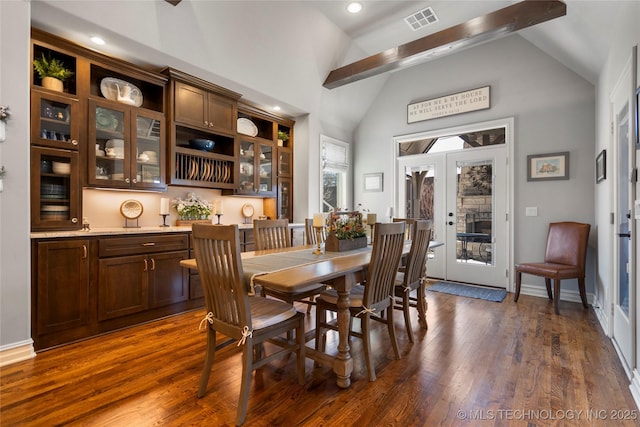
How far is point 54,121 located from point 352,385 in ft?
10.4

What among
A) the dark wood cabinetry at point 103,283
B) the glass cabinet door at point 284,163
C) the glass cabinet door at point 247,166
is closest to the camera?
the dark wood cabinetry at point 103,283

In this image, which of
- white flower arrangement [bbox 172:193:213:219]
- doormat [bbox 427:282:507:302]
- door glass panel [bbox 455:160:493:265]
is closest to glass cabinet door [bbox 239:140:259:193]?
white flower arrangement [bbox 172:193:213:219]

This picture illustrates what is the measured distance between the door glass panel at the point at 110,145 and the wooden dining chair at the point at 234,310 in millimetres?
1900

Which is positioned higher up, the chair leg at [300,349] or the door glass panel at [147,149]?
the door glass panel at [147,149]

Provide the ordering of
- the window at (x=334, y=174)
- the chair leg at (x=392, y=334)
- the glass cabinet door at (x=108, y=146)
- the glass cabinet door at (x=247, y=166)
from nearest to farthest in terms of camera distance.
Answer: the chair leg at (x=392, y=334) < the glass cabinet door at (x=108, y=146) < the glass cabinet door at (x=247, y=166) < the window at (x=334, y=174)

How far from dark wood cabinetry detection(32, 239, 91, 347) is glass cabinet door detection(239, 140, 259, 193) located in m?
2.05

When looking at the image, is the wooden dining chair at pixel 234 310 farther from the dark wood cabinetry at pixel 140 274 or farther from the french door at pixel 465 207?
the french door at pixel 465 207

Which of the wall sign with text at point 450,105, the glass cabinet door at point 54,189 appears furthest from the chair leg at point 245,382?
the wall sign with text at point 450,105

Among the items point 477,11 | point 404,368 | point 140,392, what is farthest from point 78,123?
point 477,11

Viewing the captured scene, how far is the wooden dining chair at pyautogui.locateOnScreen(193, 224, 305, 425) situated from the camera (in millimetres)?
1650

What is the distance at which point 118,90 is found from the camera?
3164mm

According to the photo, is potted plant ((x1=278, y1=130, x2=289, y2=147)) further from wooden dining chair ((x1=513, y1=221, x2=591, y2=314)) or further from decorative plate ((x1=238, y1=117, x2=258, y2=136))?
wooden dining chair ((x1=513, y1=221, x2=591, y2=314))

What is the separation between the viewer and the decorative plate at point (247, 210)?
4656mm

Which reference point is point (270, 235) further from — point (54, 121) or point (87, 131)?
point (54, 121)
